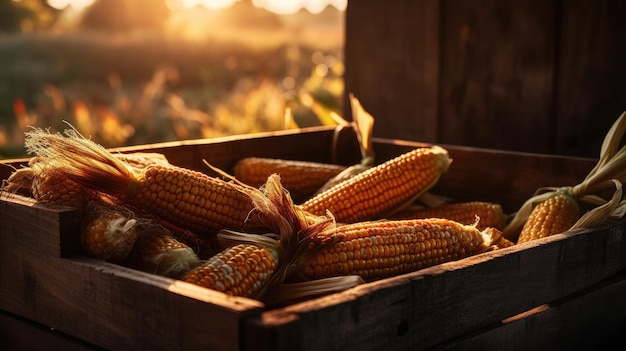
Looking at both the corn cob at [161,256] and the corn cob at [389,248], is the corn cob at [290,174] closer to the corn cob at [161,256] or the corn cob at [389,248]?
the corn cob at [389,248]

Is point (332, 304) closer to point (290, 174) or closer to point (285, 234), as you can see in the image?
point (285, 234)

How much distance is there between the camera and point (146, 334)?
162 centimetres

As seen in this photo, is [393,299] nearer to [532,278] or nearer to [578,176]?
[532,278]

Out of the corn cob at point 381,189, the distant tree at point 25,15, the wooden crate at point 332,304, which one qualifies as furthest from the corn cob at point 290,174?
A: the distant tree at point 25,15

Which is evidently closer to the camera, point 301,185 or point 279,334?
point 279,334

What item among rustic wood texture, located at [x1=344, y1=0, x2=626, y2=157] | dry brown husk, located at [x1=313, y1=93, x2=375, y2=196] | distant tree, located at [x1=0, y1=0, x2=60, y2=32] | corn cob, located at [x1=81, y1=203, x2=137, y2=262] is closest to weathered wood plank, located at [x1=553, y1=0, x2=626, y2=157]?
rustic wood texture, located at [x1=344, y1=0, x2=626, y2=157]

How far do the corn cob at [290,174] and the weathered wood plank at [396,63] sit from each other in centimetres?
151

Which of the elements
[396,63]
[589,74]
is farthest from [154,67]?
[589,74]

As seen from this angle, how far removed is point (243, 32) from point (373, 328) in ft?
34.3

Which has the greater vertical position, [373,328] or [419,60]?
[419,60]

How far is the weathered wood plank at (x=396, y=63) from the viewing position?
14.2 ft

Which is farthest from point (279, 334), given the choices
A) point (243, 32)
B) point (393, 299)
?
point (243, 32)

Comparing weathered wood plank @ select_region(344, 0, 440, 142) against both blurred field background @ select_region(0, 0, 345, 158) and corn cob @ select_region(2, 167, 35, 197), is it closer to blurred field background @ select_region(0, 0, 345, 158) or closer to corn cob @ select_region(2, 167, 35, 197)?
blurred field background @ select_region(0, 0, 345, 158)

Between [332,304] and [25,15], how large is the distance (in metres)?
8.49
